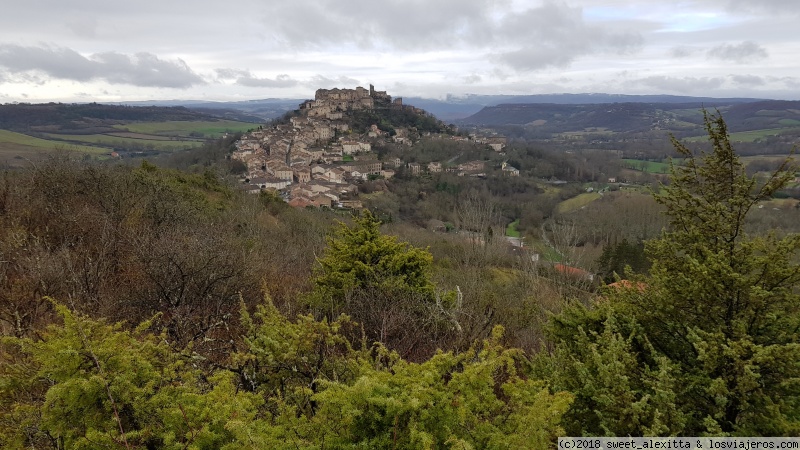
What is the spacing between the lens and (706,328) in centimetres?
458

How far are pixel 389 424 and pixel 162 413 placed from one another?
1.74 metres

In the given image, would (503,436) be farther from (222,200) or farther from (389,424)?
(222,200)

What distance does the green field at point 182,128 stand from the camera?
96.9 meters

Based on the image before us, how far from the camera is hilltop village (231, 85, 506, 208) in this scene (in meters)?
54.1

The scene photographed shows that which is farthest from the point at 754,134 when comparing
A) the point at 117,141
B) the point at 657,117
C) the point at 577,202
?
the point at 117,141

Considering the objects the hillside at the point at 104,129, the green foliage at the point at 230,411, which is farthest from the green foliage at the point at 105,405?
the hillside at the point at 104,129

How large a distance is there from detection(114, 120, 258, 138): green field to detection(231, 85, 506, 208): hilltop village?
20117mm

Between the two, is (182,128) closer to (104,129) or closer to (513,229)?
(104,129)

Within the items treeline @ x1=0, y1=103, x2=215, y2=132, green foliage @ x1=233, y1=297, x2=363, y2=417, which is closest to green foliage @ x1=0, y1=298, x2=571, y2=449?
green foliage @ x1=233, y1=297, x2=363, y2=417

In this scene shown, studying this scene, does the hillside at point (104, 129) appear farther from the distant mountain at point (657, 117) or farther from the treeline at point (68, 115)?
the distant mountain at point (657, 117)

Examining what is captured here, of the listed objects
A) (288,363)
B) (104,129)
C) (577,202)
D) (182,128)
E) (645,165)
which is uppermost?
(182,128)

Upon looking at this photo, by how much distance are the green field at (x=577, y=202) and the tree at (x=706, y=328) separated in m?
48.7

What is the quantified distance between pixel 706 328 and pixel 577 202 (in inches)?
2232

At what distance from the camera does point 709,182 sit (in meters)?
5.00
